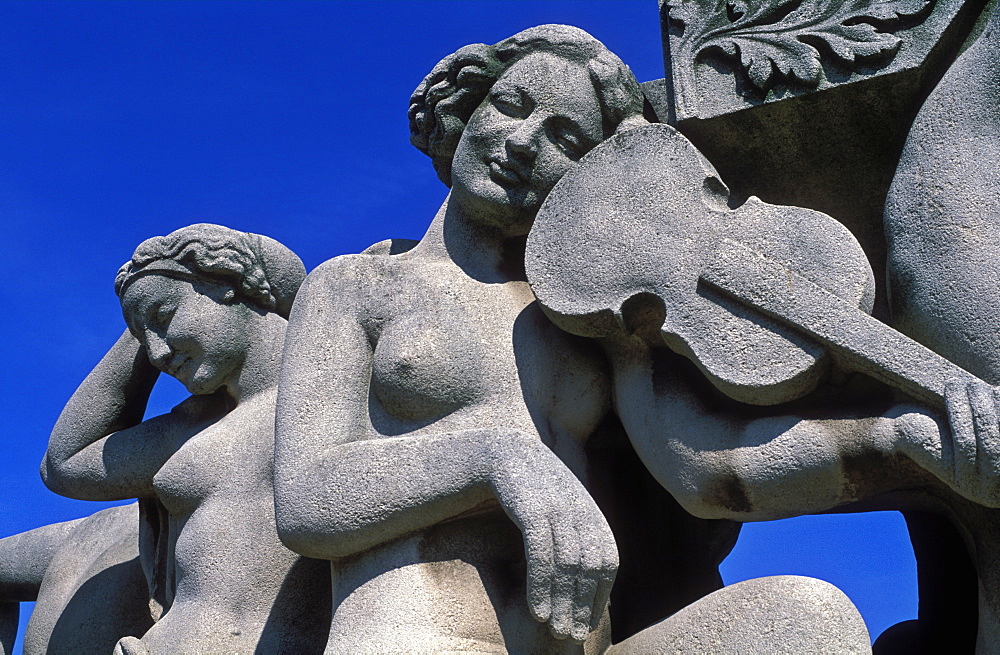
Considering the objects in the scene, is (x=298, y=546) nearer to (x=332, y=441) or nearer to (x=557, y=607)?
(x=332, y=441)

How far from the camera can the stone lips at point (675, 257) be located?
11.6 ft

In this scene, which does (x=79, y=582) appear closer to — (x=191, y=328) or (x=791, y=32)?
(x=191, y=328)

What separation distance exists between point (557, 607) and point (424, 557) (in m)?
0.48

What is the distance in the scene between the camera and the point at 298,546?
3824mm

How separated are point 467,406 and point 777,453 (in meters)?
0.95

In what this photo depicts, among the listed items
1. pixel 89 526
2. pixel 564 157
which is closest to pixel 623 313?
pixel 564 157

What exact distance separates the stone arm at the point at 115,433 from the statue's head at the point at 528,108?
59.4 inches

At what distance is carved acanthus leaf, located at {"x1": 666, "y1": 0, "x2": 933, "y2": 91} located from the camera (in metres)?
3.92

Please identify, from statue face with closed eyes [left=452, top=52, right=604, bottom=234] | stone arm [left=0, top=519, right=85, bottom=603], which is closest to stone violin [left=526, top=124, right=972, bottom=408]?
statue face with closed eyes [left=452, top=52, right=604, bottom=234]

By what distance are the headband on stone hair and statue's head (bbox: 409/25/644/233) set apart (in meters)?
0.95

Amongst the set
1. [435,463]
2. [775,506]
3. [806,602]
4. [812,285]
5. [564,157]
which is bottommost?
[806,602]

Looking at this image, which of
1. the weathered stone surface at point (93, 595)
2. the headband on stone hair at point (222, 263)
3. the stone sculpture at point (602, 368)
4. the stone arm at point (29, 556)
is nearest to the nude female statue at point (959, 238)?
the stone sculpture at point (602, 368)

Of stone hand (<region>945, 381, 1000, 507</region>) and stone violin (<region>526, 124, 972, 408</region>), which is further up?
stone violin (<region>526, 124, 972, 408</region>)

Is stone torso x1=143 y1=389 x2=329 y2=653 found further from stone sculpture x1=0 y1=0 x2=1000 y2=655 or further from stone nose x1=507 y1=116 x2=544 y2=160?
stone nose x1=507 y1=116 x2=544 y2=160
